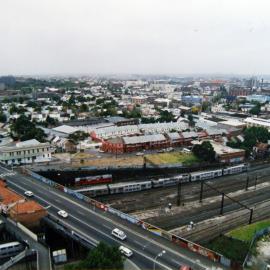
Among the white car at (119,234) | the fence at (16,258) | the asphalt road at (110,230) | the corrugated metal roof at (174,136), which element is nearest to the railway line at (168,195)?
the asphalt road at (110,230)

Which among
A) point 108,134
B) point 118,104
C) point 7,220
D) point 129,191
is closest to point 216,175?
point 129,191

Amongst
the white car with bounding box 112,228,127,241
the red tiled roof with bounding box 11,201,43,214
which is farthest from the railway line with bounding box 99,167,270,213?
the red tiled roof with bounding box 11,201,43,214

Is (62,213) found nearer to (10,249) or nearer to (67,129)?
(10,249)

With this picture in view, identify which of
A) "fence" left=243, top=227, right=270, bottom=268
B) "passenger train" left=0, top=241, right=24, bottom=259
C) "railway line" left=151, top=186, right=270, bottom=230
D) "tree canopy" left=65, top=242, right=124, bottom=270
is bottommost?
"railway line" left=151, top=186, right=270, bottom=230

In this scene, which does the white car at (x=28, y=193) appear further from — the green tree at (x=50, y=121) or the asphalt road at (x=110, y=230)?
the green tree at (x=50, y=121)

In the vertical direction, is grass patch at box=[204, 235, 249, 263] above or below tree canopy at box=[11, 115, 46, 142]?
below

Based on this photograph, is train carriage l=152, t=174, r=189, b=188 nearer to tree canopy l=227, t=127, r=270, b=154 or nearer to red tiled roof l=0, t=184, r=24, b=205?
tree canopy l=227, t=127, r=270, b=154
